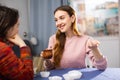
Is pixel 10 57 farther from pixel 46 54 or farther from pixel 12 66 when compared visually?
pixel 46 54

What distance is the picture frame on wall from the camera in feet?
12.5

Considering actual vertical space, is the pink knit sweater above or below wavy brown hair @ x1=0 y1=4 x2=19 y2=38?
below

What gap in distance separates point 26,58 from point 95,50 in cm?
60

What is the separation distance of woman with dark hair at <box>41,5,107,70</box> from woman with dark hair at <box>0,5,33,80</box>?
0.67m

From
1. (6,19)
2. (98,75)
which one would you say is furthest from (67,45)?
(6,19)

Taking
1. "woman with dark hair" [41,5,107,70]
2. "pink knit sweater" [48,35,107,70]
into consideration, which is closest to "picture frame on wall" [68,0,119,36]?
"woman with dark hair" [41,5,107,70]

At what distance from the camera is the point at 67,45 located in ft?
6.43

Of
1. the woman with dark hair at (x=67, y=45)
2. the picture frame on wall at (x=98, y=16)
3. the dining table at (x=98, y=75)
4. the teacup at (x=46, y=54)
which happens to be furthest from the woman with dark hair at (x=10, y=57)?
the picture frame on wall at (x=98, y=16)

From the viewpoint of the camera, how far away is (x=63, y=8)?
2008 mm

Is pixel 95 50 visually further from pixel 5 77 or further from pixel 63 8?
pixel 5 77

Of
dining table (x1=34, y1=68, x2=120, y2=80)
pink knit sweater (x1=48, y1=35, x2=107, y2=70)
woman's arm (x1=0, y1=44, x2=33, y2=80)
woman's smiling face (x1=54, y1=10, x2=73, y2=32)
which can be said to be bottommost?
dining table (x1=34, y1=68, x2=120, y2=80)

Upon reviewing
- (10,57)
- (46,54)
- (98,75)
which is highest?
(10,57)

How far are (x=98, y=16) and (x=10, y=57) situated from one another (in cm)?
301

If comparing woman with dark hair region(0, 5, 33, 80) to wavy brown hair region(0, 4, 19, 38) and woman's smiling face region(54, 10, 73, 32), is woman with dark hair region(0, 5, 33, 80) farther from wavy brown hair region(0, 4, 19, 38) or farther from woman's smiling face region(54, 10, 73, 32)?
woman's smiling face region(54, 10, 73, 32)
